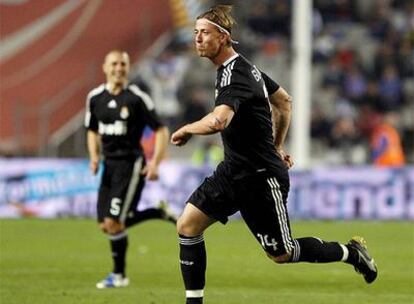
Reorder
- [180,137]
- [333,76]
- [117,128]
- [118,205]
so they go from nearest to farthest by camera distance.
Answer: [180,137]
[118,205]
[117,128]
[333,76]

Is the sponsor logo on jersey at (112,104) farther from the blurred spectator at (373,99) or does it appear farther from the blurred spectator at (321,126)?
the blurred spectator at (373,99)

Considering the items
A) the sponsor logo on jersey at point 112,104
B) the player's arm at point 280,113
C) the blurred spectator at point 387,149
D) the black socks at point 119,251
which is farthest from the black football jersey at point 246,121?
the blurred spectator at point 387,149

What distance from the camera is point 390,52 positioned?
29.7 meters

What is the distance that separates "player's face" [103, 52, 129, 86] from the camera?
12102mm

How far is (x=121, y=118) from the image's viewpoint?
40.2ft

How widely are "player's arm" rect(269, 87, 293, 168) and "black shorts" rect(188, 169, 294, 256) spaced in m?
0.60

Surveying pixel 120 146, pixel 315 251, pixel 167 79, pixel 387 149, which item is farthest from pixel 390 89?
pixel 315 251

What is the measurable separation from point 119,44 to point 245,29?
12.2 ft

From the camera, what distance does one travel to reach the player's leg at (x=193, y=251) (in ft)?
29.6

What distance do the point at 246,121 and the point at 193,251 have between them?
106 centimetres

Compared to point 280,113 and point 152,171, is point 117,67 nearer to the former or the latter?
point 152,171

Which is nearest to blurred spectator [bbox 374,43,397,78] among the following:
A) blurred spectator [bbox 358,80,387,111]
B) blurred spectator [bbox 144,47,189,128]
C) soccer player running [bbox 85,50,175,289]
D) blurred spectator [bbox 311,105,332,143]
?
blurred spectator [bbox 358,80,387,111]

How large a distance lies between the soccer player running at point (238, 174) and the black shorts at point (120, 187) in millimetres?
3042

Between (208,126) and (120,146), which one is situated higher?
(120,146)
